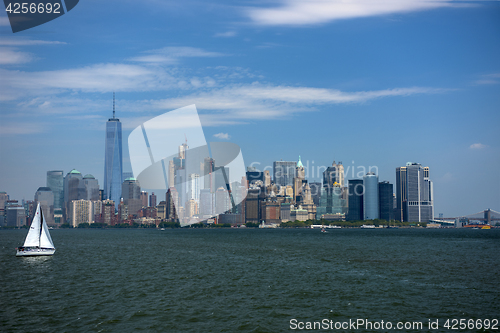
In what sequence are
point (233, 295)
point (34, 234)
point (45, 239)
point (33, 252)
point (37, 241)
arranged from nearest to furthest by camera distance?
point (233, 295), point (33, 252), point (34, 234), point (37, 241), point (45, 239)

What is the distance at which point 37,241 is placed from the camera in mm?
83250

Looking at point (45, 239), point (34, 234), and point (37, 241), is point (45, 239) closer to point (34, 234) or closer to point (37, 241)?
point (37, 241)

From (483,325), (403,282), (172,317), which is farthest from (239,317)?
(403,282)

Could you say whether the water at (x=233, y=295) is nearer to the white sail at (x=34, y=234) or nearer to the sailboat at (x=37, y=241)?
the sailboat at (x=37, y=241)

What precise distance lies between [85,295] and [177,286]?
30.6 ft

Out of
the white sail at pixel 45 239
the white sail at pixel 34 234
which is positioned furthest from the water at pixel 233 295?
the white sail at pixel 45 239

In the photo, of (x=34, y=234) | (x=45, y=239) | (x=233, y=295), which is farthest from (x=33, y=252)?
(x=233, y=295)

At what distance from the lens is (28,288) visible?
4600 centimetres

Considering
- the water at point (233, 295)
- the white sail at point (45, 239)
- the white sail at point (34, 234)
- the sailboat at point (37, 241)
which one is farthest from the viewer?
the white sail at point (45, 239)

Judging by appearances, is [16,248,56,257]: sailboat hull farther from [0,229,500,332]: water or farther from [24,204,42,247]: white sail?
[0,229,500,332]: water

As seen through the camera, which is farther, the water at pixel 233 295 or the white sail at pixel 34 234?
the white sail at pixel 34 234

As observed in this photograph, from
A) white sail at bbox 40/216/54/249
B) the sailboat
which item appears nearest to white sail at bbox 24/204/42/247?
the sailboat

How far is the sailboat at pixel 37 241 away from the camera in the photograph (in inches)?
3174

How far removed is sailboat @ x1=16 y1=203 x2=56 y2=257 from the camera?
80625mm
